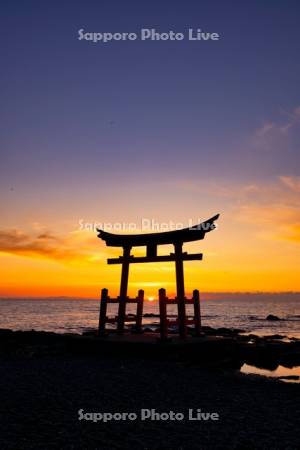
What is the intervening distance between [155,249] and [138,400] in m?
9.00

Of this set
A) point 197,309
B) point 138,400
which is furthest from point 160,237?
point 138,400

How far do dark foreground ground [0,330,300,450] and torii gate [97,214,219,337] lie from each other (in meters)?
1.83

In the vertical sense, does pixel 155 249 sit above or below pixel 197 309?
above

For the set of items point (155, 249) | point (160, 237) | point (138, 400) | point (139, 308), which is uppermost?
point (160, 237)

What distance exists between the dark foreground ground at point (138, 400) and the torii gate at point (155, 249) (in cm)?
183

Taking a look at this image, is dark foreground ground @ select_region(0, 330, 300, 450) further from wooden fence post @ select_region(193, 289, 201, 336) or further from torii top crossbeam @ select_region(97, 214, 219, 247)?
torii top crossbeam @ select_region(97, 214, 219, 247)

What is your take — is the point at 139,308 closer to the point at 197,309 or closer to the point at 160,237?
the point at 197,309

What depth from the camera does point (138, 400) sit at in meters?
10.7

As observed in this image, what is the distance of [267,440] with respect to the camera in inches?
322

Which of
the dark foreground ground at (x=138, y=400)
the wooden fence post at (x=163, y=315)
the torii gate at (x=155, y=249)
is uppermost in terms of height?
the torii gate at (x=155, y=249)

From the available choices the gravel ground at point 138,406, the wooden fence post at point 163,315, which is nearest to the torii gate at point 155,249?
the wooden fence post at point 163,315

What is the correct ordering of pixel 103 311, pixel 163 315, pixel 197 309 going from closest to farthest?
pixel 163 315 → pixel 197 309 → pixel 103 311

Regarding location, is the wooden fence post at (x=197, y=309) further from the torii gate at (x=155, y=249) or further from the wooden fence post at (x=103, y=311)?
the wooden fence post at (x=103, y=311)

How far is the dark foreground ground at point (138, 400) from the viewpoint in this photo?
8.05 meters
